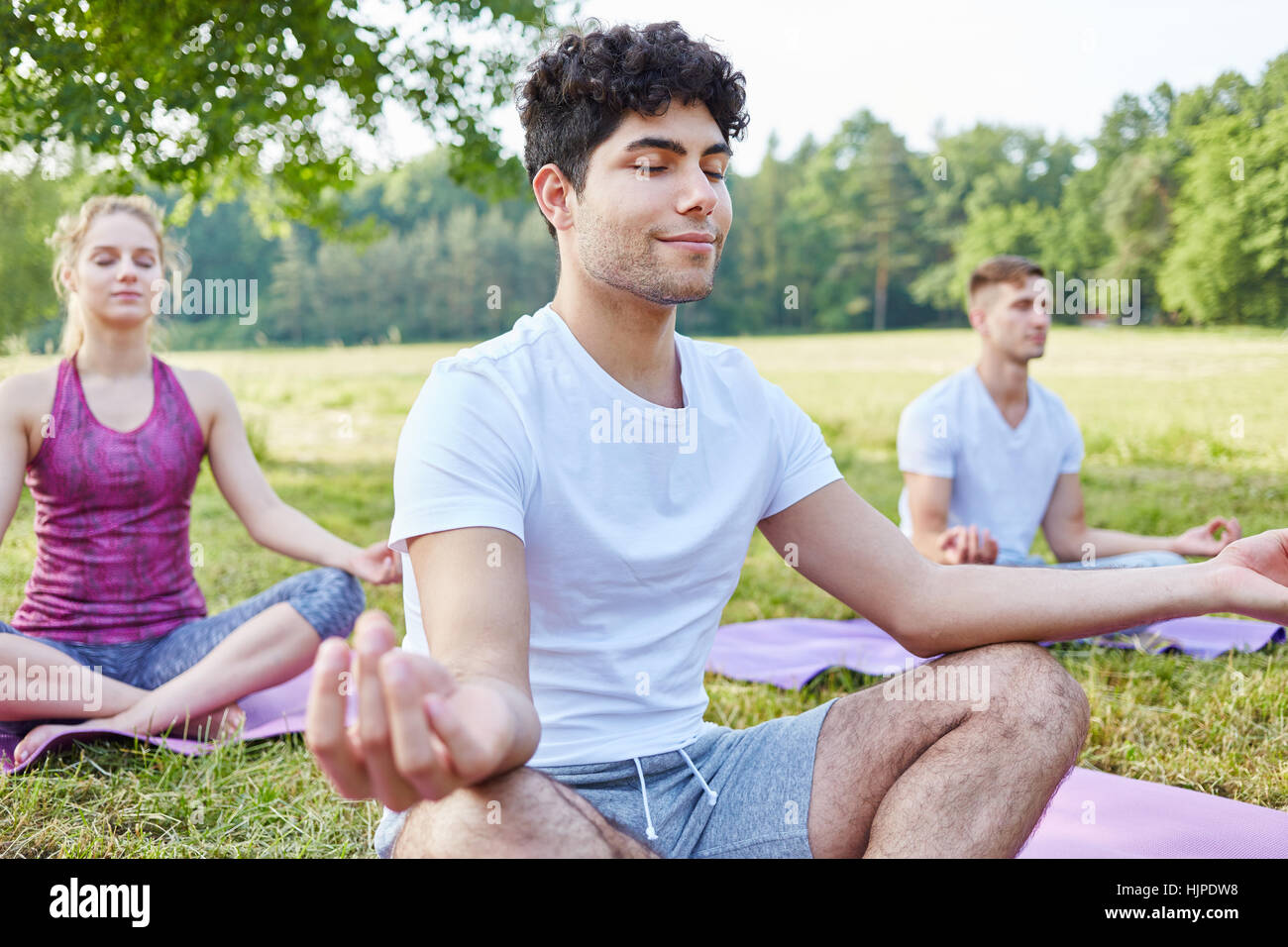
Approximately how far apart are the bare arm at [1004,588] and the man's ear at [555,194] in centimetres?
77

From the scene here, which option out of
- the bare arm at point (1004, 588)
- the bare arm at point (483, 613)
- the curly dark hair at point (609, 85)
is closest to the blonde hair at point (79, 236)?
the curly dark hair at point (609, 85)

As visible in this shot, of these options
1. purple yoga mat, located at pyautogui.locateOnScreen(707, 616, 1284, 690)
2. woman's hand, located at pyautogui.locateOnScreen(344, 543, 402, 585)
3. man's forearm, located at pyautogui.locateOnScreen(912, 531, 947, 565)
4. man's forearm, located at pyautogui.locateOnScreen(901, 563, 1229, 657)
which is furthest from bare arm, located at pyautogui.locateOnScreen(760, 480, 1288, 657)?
man's forearm, located at pyautogui.locateOnScreen(912, 531, 947, 565)

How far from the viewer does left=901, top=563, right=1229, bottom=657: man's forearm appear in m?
2.03

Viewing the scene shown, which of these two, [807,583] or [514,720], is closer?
[514,720]

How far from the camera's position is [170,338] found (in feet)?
14.4

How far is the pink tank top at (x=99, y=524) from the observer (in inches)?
129

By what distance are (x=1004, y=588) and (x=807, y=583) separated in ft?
12.8

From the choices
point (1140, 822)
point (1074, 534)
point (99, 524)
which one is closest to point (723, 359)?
point (1140, 822)

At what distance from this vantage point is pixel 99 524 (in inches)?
131

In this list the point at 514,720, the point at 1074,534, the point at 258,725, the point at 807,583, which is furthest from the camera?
the point at 807,583

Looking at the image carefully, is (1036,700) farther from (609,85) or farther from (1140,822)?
(609,85)

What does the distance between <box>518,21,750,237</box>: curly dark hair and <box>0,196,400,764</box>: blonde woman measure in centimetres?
134

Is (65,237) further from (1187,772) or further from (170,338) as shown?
(1187,772)

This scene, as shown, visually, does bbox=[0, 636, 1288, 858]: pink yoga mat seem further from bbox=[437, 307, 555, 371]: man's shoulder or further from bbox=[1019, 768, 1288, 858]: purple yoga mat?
bbox=[437, 307, 555, 371]: man's shoulder
